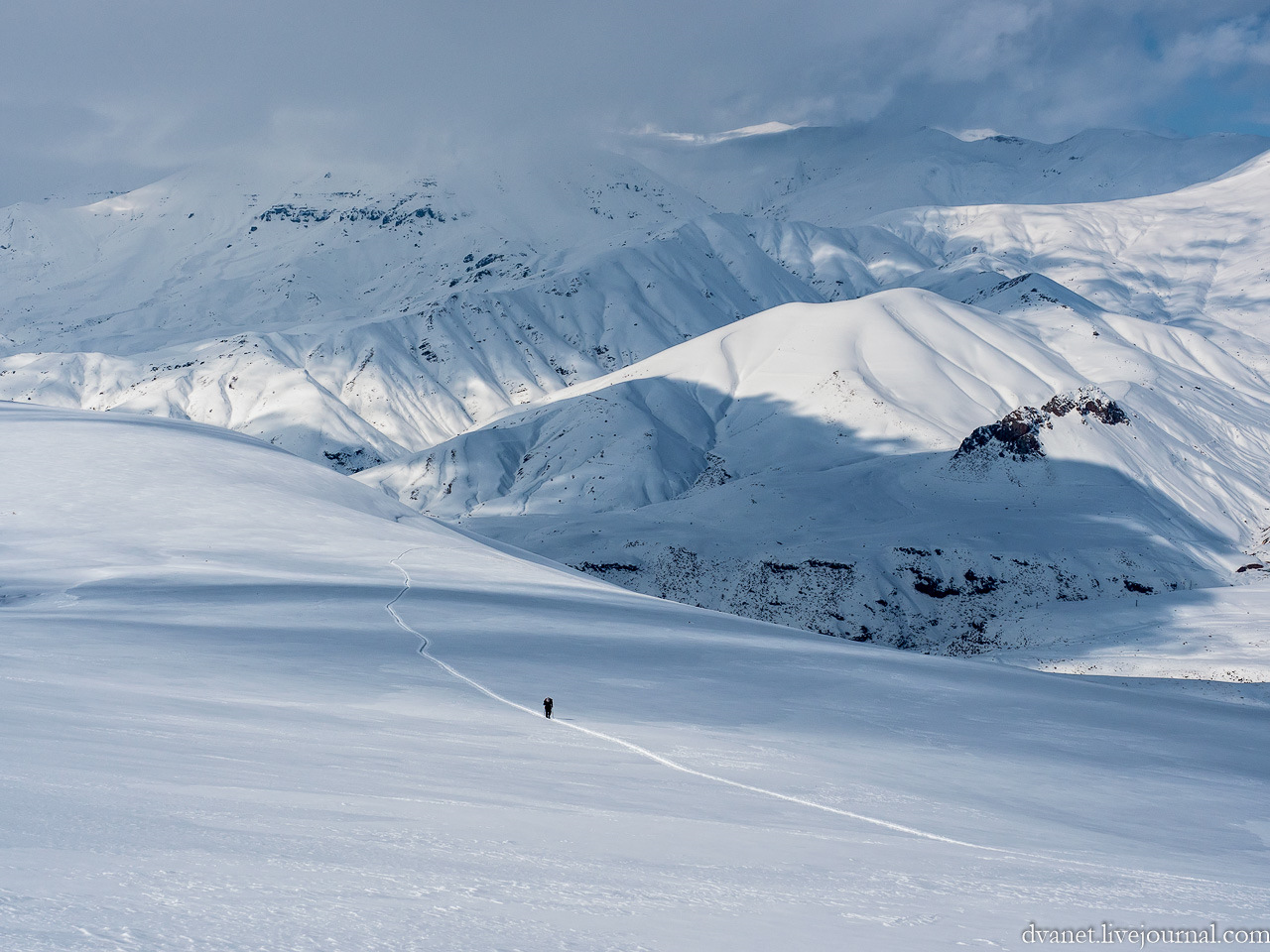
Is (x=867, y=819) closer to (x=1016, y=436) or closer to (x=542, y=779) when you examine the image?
(x=542, y=779)

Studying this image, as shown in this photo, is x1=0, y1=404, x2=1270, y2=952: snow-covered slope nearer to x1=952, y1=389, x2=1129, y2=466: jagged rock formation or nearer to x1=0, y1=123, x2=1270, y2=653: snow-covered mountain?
x1=0, y1=123, x2=1270, y2=653: snow-covered mountain

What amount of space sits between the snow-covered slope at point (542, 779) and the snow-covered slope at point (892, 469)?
37.4 meters

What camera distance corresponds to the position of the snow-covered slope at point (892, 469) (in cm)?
→ 6762

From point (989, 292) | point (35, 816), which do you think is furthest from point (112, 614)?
point (989, 292)

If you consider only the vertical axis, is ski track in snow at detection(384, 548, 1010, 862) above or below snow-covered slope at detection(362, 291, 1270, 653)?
below

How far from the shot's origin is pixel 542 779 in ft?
37.1

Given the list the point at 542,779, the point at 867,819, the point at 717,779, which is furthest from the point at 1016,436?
the point at 542,779

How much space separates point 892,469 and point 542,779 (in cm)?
8241

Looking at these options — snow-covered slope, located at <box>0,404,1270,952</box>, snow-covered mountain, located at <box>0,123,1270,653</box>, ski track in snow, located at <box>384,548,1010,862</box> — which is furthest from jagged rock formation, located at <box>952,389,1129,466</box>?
ski track in snow, located at <box>384,548,1010,862</box>

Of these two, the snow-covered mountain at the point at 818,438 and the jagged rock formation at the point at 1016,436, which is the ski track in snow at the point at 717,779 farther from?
the jagged rock formation at the point at 1016,436

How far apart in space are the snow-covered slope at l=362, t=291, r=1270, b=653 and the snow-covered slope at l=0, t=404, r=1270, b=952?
3740 cm

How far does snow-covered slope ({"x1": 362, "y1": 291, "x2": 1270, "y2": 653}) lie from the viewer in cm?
6762

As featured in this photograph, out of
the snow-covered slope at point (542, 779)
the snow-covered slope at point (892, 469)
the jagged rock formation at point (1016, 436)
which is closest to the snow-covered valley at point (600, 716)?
the snow-covered slope at point (542, 779)

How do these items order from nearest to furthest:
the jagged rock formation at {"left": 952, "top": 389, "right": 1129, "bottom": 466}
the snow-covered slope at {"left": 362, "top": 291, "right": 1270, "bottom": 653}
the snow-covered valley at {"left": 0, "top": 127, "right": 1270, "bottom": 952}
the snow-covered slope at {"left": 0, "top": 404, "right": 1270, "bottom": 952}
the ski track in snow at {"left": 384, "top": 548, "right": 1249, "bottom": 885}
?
the snow-covered slope at {"left": 0, "top": 404, "right": 1270, "bottom": 952} → the snow-covered valley at {"left": 0, "top": 127, "right": 1270, "bottom": 952} → the ski track in snow at {"left": 384, "top": 548, "right": 1249, "bottom": 885} → the snow-covered slope at {"left": 362, "top": 291, "right": 1270, "bottom": 653} → the jagged rock formation at {"left": 952, "top": 389, "right": 1129, "bottom": 466}
